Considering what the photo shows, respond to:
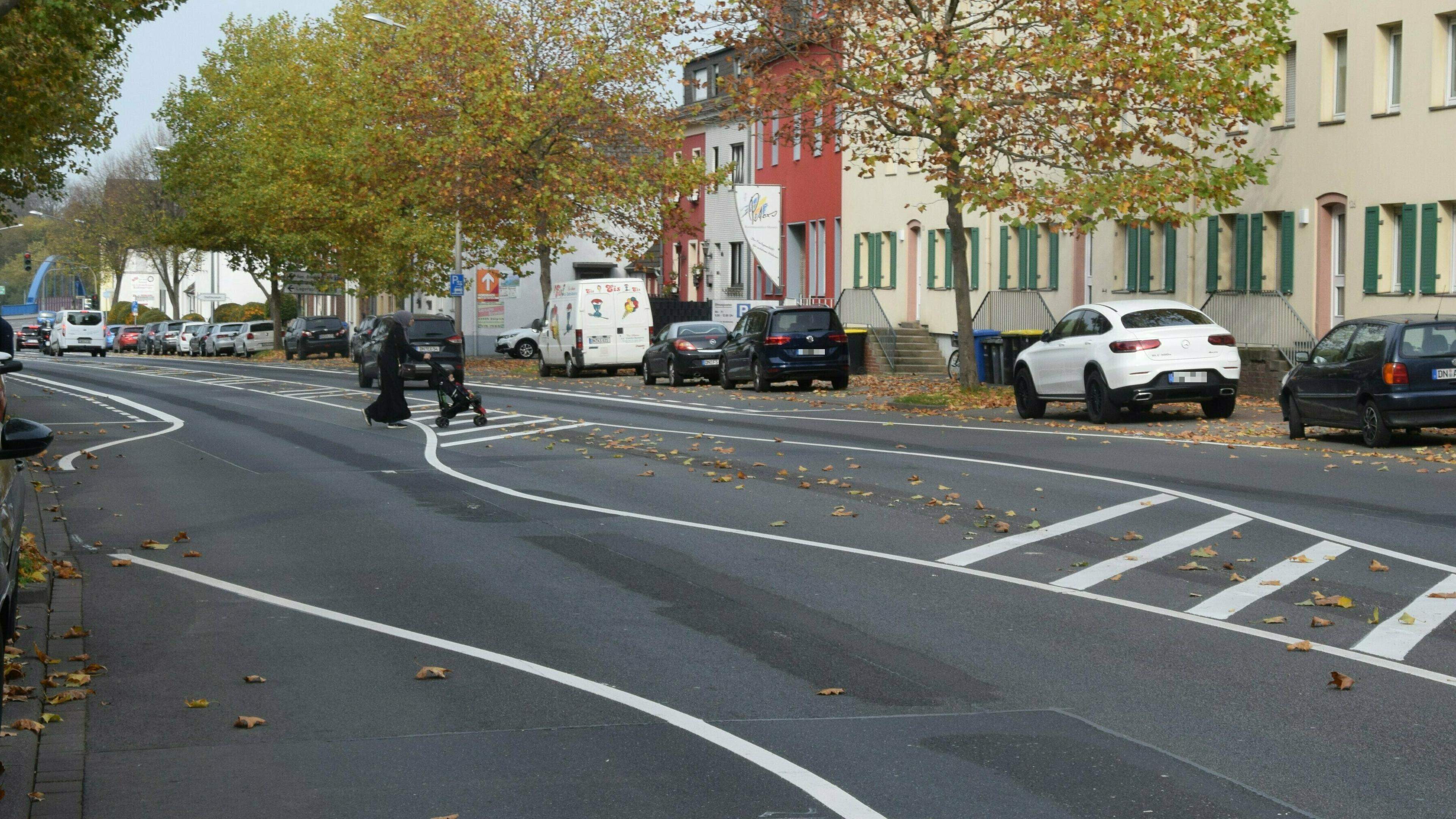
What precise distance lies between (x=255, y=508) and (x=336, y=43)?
5594cm

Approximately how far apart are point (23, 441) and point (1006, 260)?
3793cm

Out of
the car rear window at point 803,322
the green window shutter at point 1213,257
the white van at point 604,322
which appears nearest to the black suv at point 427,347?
the white van at point 604,322

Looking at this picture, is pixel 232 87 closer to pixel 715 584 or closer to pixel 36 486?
pixel 36 486

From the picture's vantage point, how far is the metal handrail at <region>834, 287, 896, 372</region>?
4547cm

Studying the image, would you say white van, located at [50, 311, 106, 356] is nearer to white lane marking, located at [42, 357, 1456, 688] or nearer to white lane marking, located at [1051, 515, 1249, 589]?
white lane marking, located at [42, 357, 1456, 688]

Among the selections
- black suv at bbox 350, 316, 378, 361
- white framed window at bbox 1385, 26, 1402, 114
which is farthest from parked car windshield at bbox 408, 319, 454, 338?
white framed window at bbox 1385, 26, 1402, 114

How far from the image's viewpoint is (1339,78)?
30.8 m

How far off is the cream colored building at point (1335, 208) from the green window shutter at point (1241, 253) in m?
0.03

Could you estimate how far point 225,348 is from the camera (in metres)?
87.0

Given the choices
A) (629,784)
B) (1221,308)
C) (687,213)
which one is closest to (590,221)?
(687,213)

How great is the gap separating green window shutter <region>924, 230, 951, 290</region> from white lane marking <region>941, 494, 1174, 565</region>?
32.8 metres

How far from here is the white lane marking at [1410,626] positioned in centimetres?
826

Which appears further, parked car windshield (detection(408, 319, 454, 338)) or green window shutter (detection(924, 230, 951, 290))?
green window shutter (detection(924, 230, 951, 290))

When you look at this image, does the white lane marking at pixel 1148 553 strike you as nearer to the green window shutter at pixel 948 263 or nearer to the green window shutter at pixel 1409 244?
the green window shutter at pixel 1409 244
